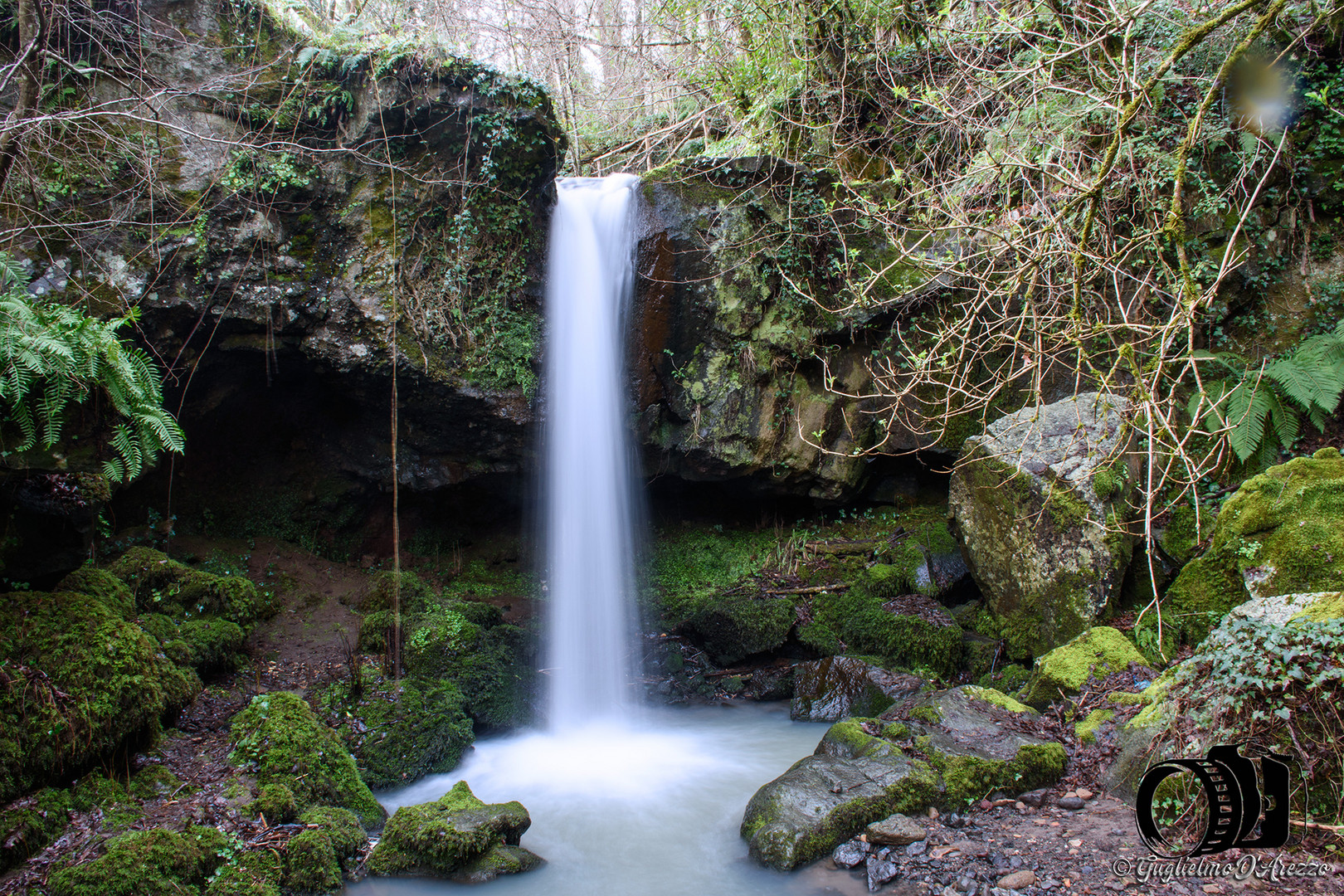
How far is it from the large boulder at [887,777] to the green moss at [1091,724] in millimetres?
245

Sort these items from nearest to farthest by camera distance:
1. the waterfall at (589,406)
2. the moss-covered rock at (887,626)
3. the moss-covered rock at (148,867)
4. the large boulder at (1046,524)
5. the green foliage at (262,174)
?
the moss-covered rock at (148,867), the large boulder at (1046,524), the moss-covered rock at (887,626), the green foliage at (262,174), the waterfall at (589,406)

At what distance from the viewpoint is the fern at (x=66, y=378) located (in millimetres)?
3498

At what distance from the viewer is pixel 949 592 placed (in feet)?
24.7

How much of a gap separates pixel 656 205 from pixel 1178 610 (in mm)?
6540

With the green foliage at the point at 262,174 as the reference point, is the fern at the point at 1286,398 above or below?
below

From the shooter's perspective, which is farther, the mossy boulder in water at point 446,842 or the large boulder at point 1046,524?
the large boulder at point 1046,524

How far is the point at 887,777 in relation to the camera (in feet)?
13.5

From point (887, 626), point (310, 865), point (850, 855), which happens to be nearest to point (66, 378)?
point (310, 865)

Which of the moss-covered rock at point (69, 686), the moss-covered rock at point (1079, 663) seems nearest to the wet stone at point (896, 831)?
the moss-covered rock at point (1079, 663)

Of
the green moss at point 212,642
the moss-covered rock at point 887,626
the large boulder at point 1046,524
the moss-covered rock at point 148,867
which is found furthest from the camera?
the moss-covered rock at point 887,626

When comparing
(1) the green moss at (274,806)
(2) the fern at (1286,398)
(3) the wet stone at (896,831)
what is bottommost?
(3) the wet stone at (896,831)

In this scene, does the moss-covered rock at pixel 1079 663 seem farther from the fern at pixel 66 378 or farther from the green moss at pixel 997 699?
the fern at pixel 66 378

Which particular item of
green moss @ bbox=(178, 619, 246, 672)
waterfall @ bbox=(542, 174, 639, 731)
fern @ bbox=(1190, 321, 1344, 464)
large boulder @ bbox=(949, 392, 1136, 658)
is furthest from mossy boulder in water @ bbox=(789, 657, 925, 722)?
green moss @ bbox=(178, 619, 246, 672)

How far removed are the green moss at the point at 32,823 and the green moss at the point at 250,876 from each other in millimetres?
921
